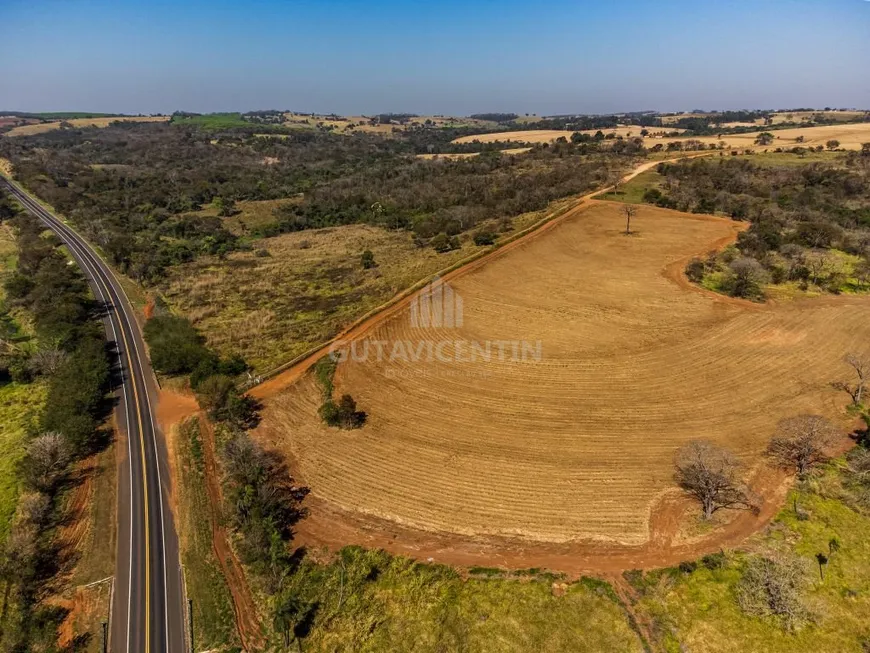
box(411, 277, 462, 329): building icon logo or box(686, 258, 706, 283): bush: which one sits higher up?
box(686, 258, 706, 283): bush

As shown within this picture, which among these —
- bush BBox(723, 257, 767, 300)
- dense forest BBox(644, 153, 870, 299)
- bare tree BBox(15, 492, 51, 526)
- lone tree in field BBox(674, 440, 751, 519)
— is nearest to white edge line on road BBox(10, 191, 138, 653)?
bare tree BBox(15, 492, 51, 526)

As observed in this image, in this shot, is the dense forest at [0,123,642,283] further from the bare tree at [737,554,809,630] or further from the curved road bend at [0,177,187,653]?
the bare tree at [737,554,809,630]

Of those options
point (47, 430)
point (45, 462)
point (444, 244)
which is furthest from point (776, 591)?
point (444, 244)

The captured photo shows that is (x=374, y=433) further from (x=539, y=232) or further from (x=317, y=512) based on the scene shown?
(x=539, y=232)

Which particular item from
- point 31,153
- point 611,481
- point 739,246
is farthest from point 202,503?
point 31,153

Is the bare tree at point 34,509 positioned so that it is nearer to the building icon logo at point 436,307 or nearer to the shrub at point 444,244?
the building icon logo at point 436,307

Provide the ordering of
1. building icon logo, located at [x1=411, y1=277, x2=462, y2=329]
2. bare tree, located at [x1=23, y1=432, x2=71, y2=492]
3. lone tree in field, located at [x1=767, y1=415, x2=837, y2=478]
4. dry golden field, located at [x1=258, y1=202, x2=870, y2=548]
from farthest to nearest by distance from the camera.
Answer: building icon logo, located at [x1=411, y1=277, x2=462, y2=329] < bare tree, located at [x1=23, y1=432, x2=71, y2=492] < lone tree in field, located at [x1=767, y1=415, x2=837, y2=478] < dry golden field, located at [x1=258, y1=202, x2=870, y2=548]

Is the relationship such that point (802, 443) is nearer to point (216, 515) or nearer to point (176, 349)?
point (216, 515)
